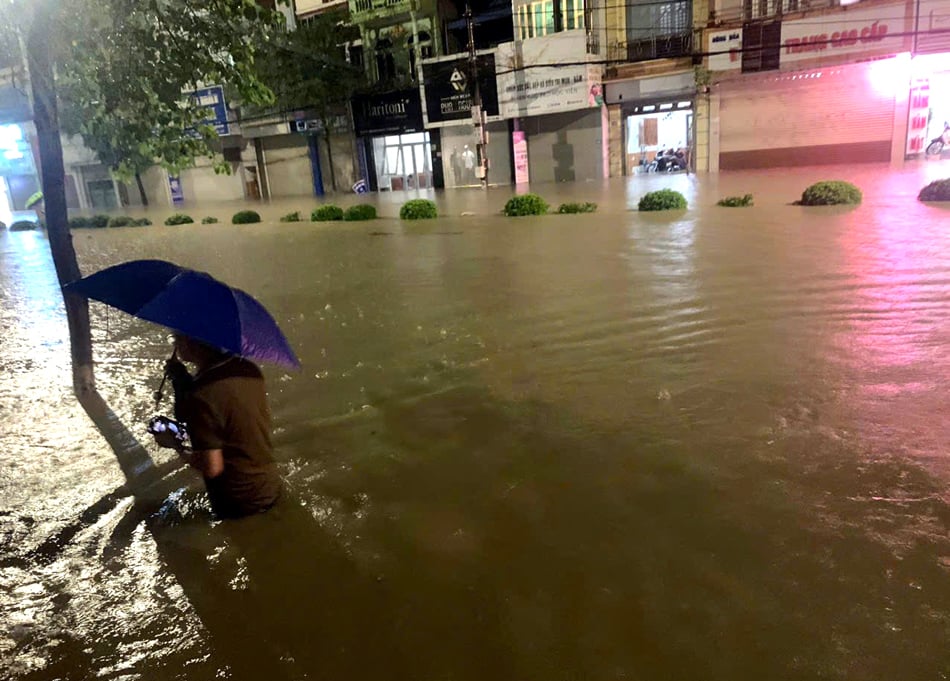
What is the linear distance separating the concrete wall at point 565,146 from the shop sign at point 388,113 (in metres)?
5.83

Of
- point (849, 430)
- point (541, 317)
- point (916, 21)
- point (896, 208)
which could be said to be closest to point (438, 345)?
point (541, 317)

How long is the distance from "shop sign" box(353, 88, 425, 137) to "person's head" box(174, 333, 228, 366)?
31701mm

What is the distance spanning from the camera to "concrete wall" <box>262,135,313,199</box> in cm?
3816

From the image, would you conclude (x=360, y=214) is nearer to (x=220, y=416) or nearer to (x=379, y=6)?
(x=220, y=416)

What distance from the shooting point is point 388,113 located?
34.0 meters

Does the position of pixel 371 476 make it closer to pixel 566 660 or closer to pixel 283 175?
pixel 566 660

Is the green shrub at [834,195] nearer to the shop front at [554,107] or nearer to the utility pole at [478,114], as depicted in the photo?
the shop front at [554,107]

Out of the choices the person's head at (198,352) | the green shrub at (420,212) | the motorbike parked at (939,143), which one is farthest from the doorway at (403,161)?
the person's head at (198,352)

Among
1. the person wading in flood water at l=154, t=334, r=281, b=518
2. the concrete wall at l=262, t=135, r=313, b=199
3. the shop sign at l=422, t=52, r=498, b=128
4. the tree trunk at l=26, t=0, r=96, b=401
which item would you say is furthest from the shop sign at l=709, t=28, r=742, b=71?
the person wading in flood water at l=154, t=334, r=281, b=518

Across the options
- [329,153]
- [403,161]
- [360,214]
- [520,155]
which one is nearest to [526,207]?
[360,214]

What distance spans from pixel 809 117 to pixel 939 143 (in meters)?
4.66

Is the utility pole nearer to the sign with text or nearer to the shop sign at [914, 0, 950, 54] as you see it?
the sign with text

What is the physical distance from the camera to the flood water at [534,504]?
8.59 feet

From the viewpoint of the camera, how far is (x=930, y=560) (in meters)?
2.91
